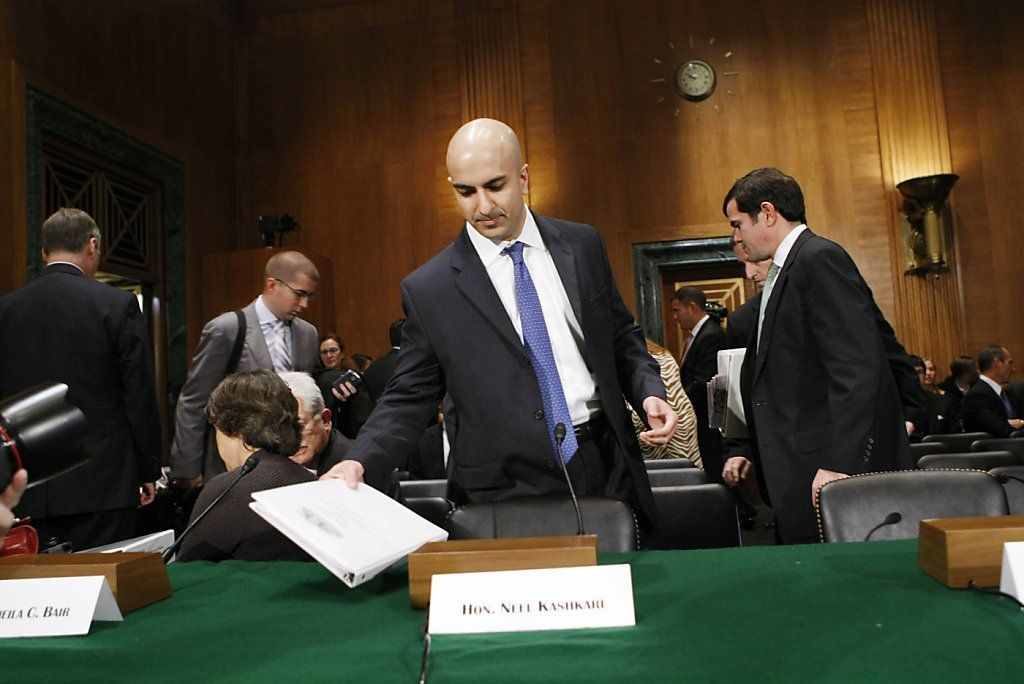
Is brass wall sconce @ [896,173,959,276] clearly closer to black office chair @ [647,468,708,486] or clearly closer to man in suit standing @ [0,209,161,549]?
black office chair @ [647,468,708,486]

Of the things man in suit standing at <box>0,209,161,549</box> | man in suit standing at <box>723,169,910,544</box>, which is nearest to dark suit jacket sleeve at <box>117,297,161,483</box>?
man in suit standing at <box>0,209,161,549</box>

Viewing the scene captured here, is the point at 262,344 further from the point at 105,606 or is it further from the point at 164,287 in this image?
the point at 164,287

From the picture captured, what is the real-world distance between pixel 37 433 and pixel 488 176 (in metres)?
1.15

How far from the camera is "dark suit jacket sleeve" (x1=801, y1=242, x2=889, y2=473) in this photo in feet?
6.97

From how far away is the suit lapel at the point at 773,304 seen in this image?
2.34m

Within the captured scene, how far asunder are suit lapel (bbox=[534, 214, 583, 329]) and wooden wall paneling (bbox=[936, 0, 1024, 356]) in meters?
6.40

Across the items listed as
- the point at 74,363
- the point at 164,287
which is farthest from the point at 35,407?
the point at 164,287

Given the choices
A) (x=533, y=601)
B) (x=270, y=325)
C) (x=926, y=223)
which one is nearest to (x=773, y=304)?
(x=533, y=601)

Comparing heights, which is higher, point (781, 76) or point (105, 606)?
point (781, 76)

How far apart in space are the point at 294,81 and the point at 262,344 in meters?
5.55

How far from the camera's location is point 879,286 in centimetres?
748

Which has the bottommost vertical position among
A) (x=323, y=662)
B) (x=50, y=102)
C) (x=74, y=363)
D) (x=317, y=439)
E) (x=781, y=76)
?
(x=323, y=662)

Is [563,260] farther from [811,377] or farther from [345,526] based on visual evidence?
[345,526]

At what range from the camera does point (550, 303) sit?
2.08m
